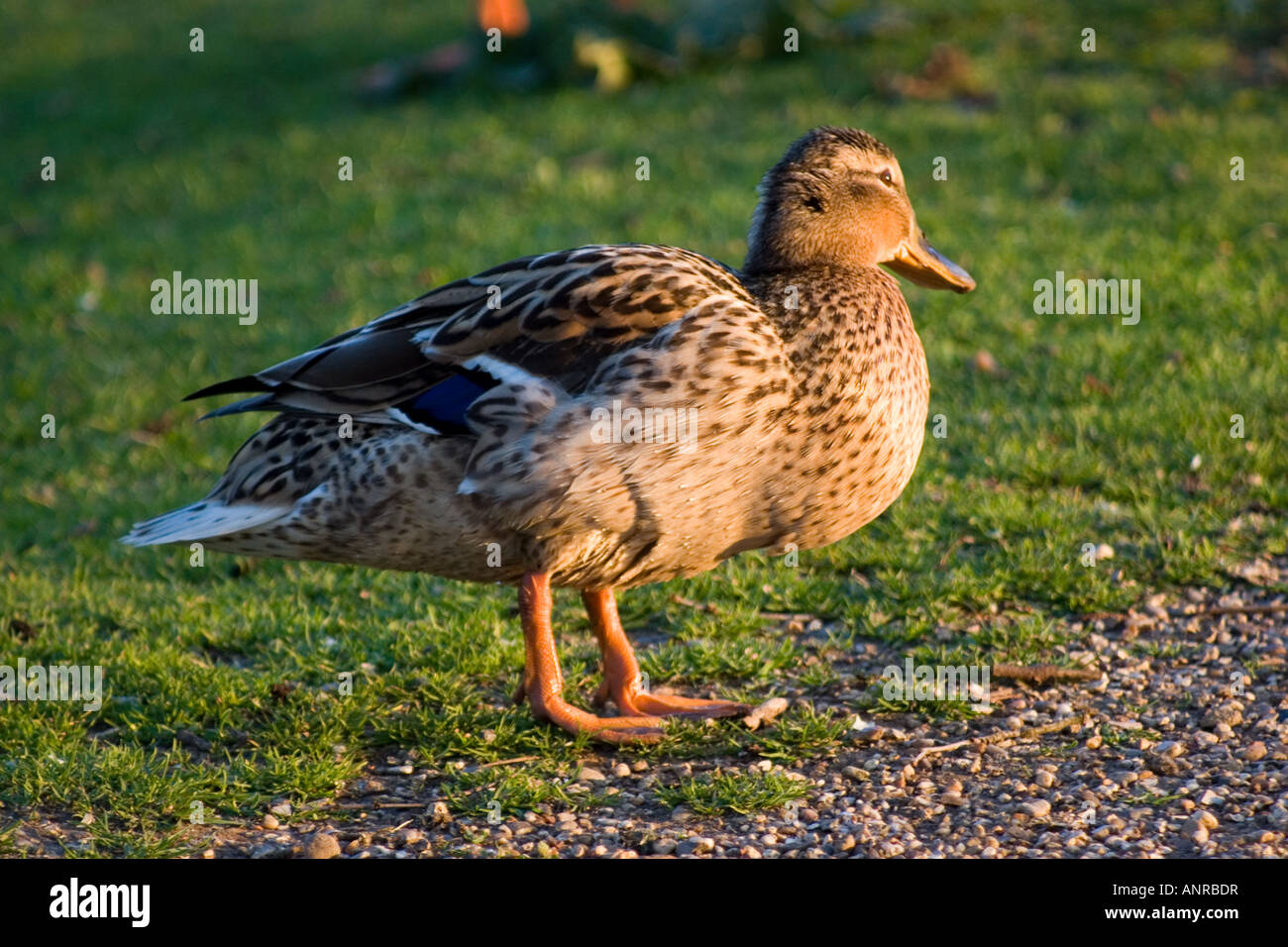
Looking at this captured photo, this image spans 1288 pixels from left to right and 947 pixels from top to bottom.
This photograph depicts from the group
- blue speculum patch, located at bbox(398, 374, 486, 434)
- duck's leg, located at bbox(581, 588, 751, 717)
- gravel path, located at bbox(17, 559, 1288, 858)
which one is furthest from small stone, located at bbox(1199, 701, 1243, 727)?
blue speculum patch, located at bbox(398, 374, 486, 434)

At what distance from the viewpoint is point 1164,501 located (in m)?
6.07

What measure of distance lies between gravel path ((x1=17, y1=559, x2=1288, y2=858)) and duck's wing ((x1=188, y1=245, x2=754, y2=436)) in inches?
44.1

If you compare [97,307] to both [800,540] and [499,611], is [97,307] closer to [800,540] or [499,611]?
[499,611]

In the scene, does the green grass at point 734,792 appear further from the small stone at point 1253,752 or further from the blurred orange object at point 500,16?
the blurred orange object at point 500,16

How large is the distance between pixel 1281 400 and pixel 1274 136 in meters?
4.09

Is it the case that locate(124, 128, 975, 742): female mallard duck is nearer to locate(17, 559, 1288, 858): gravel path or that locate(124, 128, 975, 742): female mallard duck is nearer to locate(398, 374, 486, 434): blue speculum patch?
locate(398, 374, 486, 434): blue speculum patch

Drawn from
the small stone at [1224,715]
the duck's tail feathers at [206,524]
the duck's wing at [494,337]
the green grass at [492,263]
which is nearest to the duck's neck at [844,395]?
the duck's wing at [494,337]

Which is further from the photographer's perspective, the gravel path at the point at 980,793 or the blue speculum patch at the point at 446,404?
the blue speculum patch at the point at 446,404

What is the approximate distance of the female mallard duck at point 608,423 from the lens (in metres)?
4.24

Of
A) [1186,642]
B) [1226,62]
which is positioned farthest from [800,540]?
[1226,62]

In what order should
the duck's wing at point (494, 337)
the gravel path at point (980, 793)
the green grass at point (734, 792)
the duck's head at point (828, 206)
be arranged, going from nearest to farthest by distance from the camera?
the gravel path at point (980, 793), the green grass at point (734, 792), the duck's wing at point (494, 337), the duck's head at point (828, 206)

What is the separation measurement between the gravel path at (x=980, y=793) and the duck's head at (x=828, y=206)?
1.42 m

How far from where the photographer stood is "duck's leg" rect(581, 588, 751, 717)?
15.6 feet

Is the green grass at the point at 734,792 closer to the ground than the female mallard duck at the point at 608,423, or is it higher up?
closer to the ground
